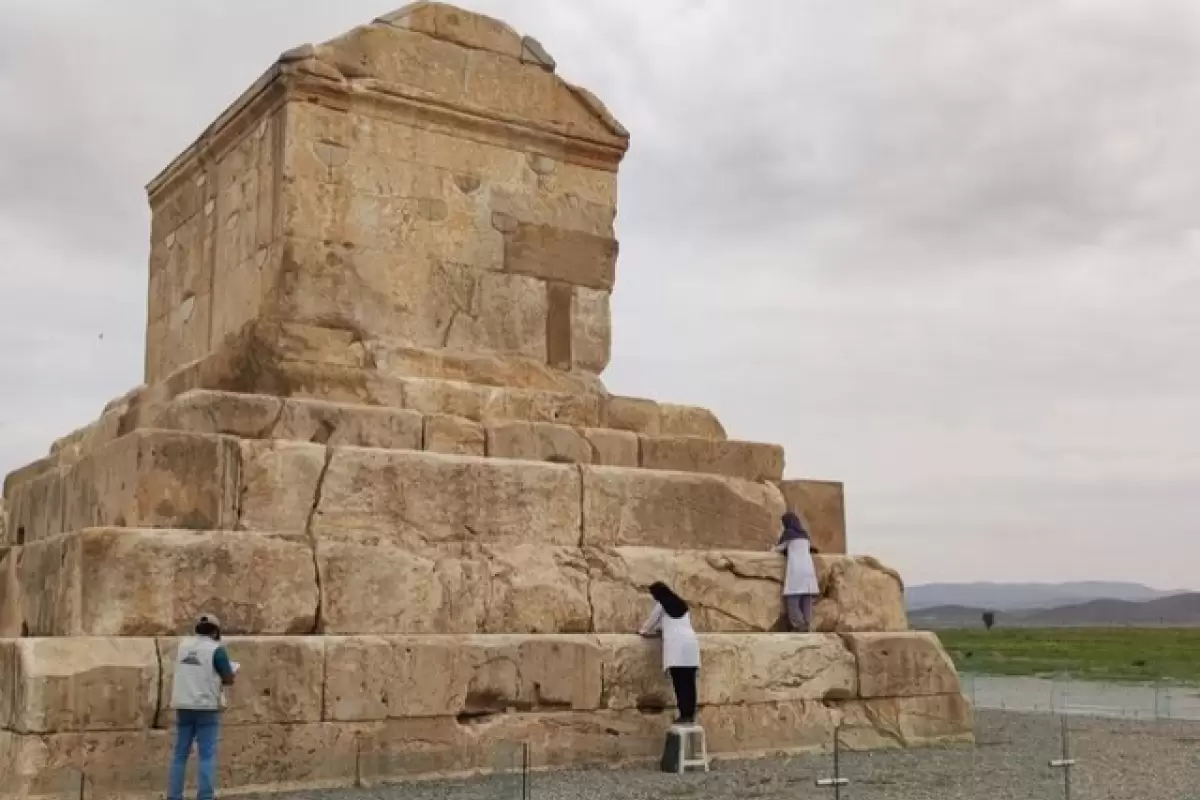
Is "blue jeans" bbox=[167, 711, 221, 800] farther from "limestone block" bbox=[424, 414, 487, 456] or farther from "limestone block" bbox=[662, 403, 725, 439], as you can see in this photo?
"limestone block" bbox=[662, 403, 725, 439]

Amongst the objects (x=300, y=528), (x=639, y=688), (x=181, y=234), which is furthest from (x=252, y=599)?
(x=181, y=234)

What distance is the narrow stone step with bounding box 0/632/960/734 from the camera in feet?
22.8

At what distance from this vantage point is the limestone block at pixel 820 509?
34.0 ft

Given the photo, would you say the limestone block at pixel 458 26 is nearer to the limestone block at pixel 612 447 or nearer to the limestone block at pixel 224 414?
the limestone block at pixel 612 447

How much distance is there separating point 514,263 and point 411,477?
2.49m

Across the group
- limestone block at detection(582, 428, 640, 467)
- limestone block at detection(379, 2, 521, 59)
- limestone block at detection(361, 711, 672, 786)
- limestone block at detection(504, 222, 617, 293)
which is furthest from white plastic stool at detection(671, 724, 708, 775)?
limestone block at detection(379, 2, 521, 59)

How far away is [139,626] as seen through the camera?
7301mm

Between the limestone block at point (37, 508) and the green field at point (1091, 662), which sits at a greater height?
the limestone block at point (37, 508)

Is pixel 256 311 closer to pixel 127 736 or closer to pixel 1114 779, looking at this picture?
pixel 127 736

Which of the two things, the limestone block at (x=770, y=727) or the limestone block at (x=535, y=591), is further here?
the limestone block at (x=770, y=727)

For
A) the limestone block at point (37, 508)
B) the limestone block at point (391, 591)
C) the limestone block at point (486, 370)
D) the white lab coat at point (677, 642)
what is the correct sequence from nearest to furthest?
the limestone block at point (391, 591)
the white lab coat at point (677, 642)
the limestone block at point (37, 508)
the limestone block at point (486, 370)

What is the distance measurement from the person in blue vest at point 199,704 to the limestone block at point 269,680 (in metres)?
0.29

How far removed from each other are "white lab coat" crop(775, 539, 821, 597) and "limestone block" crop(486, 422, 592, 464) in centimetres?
164

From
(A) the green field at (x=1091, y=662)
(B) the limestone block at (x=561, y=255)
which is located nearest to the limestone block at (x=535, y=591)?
(B) the limestone block at (x=561, y=255)
